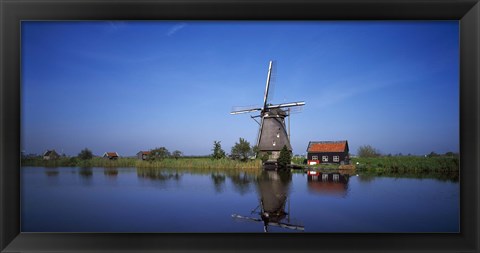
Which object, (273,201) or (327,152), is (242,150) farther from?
(327,152)

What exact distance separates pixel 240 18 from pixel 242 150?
1.86 metres

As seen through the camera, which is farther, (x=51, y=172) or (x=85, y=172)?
(x=85, y=172)

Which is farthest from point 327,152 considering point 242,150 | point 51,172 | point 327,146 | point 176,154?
point 51,172

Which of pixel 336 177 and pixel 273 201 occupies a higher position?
pixel 336 177

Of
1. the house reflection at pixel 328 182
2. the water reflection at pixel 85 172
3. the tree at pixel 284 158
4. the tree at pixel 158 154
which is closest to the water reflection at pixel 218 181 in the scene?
the tree at pixel 158 154

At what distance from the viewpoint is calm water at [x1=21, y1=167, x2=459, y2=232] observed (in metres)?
2.81

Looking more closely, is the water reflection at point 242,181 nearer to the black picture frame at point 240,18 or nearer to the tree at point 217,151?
the tree at point 217,151

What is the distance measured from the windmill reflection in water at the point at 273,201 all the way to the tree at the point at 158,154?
3.16 ft

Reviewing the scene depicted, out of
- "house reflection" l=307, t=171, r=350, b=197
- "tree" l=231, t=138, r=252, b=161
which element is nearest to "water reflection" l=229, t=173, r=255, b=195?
"tree" l=231, t=138, r=252, b=161

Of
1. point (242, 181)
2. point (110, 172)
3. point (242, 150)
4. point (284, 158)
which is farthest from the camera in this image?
point (284, 158)

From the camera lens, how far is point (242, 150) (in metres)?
3.56

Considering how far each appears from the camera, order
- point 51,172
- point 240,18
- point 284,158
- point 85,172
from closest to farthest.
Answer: point 240,18 < point 51,172 < point 85,172 < point 284,158

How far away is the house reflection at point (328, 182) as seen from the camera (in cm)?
337

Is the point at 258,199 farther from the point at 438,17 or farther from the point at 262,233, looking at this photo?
the point at 438,17
